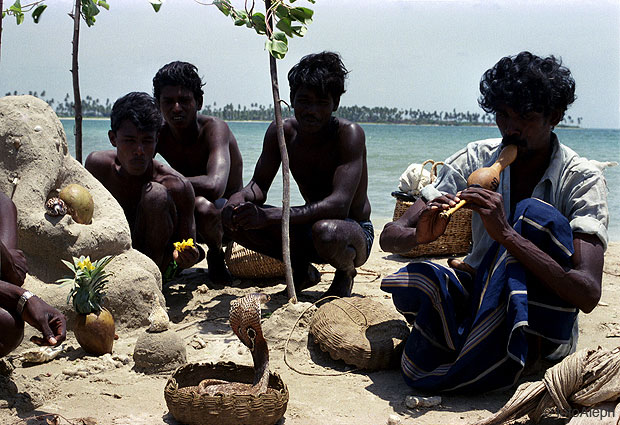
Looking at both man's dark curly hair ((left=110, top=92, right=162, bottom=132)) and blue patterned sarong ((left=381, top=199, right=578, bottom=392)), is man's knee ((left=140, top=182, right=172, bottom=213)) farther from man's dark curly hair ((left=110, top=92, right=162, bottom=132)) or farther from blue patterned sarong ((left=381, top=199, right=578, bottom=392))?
blue patterned sarong ((left=381, top=199, right=578, bottom=392))

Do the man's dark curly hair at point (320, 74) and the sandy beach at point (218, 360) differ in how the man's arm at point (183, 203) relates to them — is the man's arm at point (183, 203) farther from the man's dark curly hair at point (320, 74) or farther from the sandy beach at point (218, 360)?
the man's dark curly hair at point (320, 74)

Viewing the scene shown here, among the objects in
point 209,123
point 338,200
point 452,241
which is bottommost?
point 452,241

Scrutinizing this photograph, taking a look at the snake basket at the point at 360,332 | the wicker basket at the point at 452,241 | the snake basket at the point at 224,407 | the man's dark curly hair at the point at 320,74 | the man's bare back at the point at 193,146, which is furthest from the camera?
the wicker basket at the point at 452,241

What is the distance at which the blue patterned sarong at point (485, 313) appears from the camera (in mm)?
3354

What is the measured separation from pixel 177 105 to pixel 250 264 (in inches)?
58.3

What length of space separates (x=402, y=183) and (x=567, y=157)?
3850 millimetres

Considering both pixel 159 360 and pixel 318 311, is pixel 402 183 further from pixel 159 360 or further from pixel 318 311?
pixel 159 360

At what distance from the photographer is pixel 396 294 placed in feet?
12.5

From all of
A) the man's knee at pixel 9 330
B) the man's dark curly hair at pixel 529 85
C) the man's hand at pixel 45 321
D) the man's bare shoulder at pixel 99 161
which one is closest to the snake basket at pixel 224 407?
the man's hand at pixel 45 321

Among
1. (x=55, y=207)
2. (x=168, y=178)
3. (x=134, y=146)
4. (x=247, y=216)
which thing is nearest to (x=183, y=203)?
(x=168, y=178)

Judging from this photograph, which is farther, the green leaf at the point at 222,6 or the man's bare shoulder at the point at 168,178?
the man's bare shoulder at the point at 168,178

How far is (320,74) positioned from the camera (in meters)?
4.73

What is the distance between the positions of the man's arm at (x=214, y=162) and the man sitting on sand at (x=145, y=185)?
0.43 meters

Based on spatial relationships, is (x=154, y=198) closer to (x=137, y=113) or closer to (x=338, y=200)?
(x=137, y=113)
